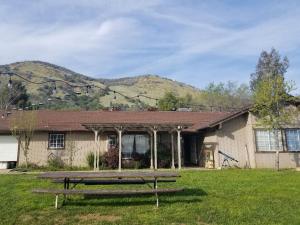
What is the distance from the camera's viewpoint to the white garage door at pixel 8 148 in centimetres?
2241

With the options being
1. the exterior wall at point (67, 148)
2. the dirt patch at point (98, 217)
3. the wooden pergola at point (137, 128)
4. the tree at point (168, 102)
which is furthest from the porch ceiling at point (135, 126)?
the tree at point (168, 102)

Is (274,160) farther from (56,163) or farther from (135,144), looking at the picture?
(56,163)

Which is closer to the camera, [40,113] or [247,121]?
[247,121]

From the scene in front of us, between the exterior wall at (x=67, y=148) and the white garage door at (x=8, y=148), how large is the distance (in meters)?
0.53

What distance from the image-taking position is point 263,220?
705 cm

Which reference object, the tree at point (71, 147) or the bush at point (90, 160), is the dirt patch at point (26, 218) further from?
the tree at point (71, 147)

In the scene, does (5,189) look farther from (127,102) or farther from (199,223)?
(127,102)

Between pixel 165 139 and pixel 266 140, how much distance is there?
22.3ft

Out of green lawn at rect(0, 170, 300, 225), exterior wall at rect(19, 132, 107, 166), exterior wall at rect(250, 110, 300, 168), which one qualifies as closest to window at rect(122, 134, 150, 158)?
exterior wall at rect(19, 132, 107, 166)

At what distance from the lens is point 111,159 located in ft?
70.5

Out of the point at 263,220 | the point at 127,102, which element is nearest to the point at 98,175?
the point at 263,220

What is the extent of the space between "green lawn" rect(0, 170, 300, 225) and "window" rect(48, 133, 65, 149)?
39.1 feet

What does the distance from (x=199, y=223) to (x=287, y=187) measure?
6.05 m

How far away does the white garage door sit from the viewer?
73.5 ft
